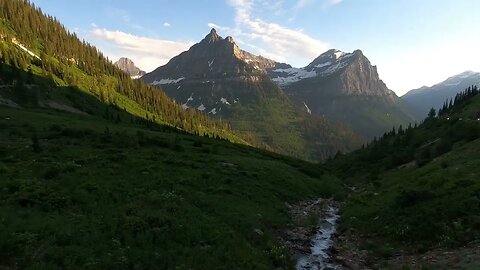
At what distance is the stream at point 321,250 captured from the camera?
25156 millimetres

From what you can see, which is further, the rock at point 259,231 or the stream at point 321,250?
the rock at point 259,231

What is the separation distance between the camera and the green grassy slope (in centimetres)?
2033

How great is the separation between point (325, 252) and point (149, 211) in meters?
13.0

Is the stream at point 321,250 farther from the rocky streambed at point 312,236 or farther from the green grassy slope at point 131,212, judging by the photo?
the green grassy slope at point 131,212

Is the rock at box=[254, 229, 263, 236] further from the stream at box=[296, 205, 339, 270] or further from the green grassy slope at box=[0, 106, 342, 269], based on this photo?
the stream at box=[296, 205, 339, 270]

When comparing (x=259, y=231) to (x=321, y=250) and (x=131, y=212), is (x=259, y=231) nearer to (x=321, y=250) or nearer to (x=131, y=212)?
(x=321, y=250)

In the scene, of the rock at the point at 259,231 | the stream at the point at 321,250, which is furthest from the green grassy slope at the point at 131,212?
the stream at the point at 321,250

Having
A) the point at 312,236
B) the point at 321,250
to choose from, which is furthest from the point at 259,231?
the point at 312,236

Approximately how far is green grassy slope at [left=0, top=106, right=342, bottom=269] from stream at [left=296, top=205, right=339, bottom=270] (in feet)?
5.14

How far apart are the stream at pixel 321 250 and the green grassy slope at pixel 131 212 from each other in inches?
61.7

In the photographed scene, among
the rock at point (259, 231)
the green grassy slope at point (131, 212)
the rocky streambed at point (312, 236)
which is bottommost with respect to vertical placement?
the rocky streambed at point (312, 236)

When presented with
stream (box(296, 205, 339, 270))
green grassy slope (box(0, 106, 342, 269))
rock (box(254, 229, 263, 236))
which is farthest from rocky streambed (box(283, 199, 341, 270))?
rock (box(254, 229, 263, 236))

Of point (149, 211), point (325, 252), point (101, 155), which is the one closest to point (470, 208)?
point (325, 252)

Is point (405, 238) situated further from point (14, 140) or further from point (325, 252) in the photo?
point (14, 140)
